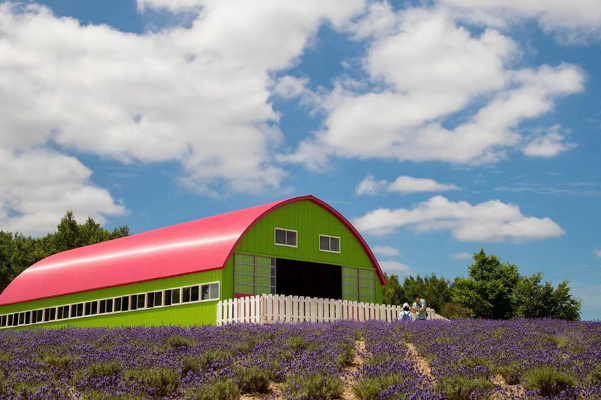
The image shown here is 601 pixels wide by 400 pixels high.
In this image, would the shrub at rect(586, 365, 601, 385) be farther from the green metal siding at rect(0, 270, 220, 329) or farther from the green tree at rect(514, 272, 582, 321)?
the green tree at rect(514, 272, 582, 321)

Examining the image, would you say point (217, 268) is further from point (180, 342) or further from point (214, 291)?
point (180, 342)

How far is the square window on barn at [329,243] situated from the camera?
32.1 meters

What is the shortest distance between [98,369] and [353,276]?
2273 centimetres

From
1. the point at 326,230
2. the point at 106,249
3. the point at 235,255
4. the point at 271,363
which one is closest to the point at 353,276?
the point at 326,230

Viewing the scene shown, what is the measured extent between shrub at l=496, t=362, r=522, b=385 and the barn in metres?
16.8

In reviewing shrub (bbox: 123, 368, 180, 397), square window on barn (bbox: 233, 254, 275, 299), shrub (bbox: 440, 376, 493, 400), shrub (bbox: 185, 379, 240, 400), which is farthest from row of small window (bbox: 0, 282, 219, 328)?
shrub (bbox: 440, 376, 493, 400)

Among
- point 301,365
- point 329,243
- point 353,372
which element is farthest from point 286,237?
point 301,365

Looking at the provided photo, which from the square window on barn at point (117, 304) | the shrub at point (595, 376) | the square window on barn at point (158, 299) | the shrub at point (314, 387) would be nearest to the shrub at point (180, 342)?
the shrub at point (314, 387)

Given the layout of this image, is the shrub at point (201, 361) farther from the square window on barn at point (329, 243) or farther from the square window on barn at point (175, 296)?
the square window on barn at point (329, 243)

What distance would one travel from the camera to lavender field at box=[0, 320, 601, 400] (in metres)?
10.3

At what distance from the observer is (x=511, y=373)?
11.6 metres

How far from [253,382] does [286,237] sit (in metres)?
19.7

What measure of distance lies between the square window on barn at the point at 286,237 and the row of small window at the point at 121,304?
A: 4.06 m

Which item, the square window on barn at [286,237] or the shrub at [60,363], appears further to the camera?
the square window on barn at [286,237]
